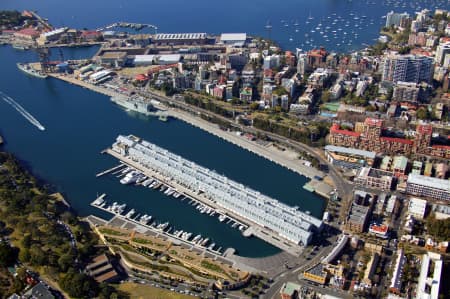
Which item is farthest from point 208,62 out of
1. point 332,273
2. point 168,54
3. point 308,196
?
point 332,273

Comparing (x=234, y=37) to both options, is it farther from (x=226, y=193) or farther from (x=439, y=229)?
(x=439, y=229)

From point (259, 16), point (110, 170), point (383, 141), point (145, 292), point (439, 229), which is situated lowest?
point (145, 292)

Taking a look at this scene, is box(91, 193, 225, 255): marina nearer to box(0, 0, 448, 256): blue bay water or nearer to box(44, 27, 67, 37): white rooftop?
box(0, 0, 448, 256): blue bay water

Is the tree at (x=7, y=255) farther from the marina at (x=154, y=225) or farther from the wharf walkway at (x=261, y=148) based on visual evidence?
the wharf walkway at (x=261, y=148)

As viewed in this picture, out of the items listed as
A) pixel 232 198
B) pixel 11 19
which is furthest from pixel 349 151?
pixel 11 19

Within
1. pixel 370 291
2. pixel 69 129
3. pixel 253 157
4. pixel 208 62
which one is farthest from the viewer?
pixel 208 62

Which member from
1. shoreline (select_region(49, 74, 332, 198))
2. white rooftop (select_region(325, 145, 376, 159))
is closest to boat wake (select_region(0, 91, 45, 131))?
shoreline (select_region(49, 74, 332, 198))

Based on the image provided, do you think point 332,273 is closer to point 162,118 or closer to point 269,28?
point 162,118

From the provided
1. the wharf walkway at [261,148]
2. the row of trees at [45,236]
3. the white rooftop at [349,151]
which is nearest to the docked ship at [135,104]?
the wharf walkway at [261,148]
